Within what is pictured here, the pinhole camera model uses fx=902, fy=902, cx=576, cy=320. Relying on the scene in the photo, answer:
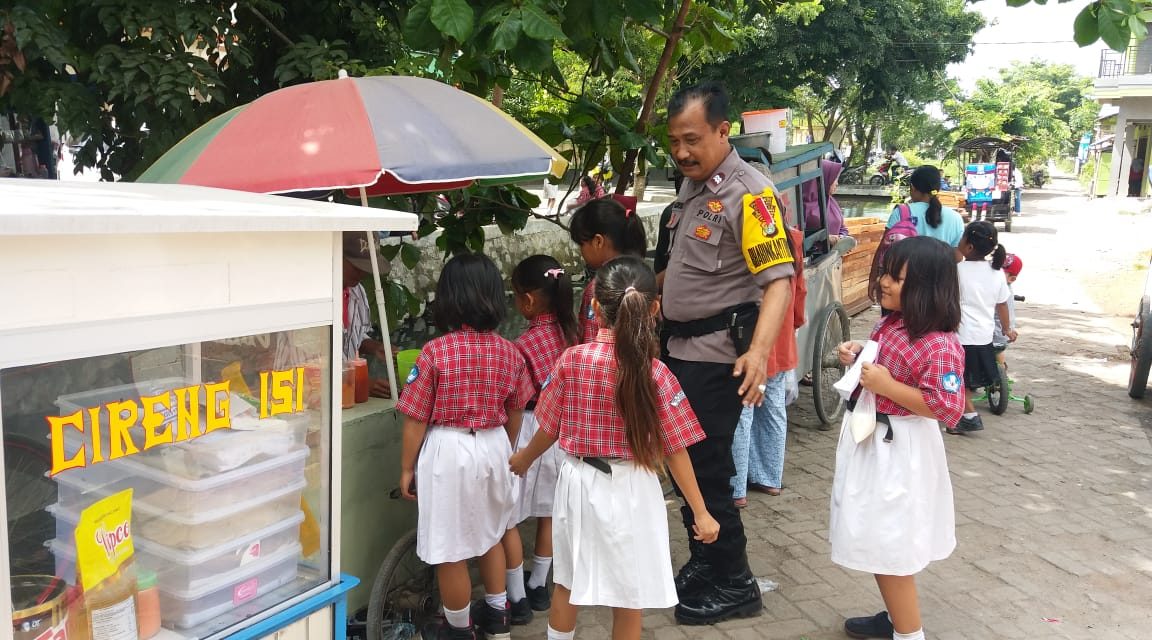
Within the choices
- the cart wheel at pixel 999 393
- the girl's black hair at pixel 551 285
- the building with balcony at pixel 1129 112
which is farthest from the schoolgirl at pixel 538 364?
the building with balcony at pixel 1129 112

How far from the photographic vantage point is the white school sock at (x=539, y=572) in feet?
11.7

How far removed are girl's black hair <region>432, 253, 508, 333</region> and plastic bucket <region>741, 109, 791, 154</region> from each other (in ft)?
8.71

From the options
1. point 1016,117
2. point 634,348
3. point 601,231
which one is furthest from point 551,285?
point 1016,117

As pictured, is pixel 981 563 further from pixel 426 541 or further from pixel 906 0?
pixel 906 0

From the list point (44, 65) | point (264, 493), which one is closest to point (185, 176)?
point (264, 493)

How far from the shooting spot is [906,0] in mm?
22312

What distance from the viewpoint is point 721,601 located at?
11.4 ft

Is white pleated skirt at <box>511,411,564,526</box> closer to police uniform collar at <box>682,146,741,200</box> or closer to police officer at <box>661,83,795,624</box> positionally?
police officer at <box>661,83,795,624</box>

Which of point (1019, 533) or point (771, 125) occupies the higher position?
point (771, 125)

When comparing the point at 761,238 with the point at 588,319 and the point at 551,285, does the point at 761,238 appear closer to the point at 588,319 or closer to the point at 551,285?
the point at 588,319

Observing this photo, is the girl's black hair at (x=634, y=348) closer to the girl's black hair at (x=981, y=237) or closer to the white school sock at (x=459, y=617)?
the white school sock at (x=459, y=617)

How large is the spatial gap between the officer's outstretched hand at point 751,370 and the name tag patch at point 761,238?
0.30m

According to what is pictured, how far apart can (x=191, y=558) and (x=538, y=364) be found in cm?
163

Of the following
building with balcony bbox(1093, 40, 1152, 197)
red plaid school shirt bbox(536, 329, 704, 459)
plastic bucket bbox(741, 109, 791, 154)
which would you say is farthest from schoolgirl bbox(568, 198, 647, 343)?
building with balcony bbox(1093, 40, 1152, 197)
